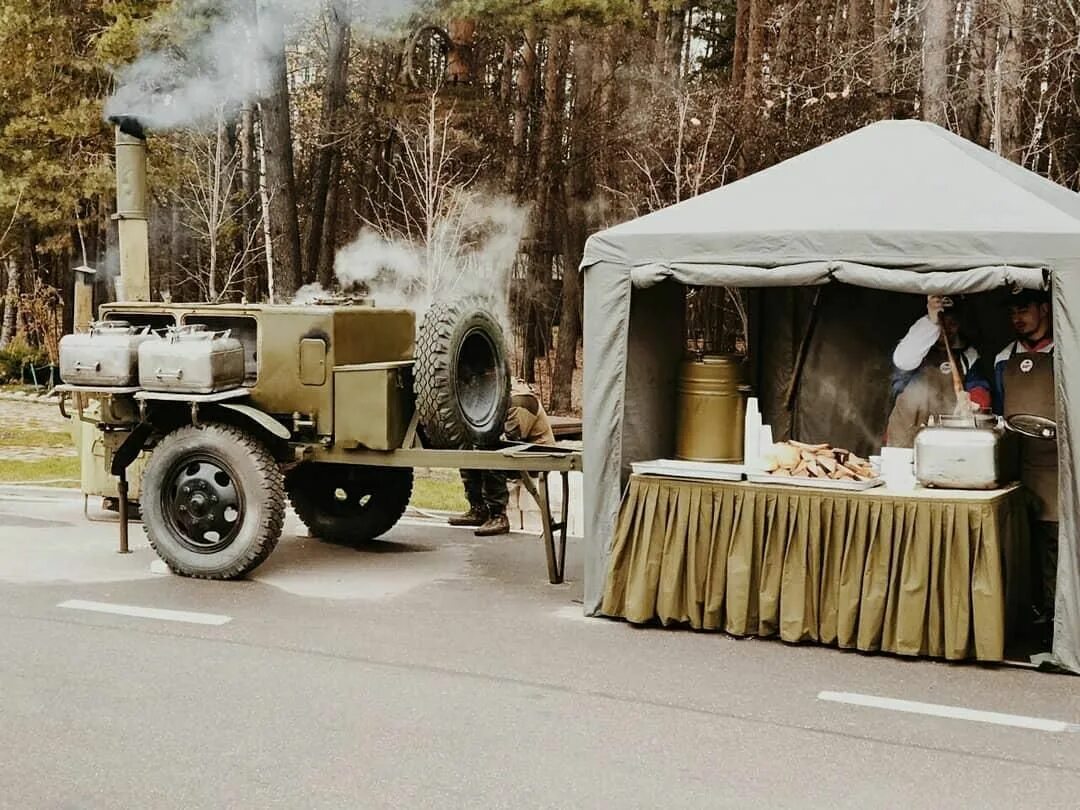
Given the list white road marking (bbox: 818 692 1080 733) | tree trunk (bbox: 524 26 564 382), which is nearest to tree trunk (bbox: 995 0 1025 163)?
white road marking (bbox: 818 692 1080 733)

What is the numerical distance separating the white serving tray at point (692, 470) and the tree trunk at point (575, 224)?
12.0m

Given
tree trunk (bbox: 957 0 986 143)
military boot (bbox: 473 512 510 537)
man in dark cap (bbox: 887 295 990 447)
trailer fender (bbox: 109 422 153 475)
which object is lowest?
military boot (bbox: 473 512 510 537)

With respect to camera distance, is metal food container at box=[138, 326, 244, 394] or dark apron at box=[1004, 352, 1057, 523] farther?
metal food container at box=[138, 326, 244, 394]

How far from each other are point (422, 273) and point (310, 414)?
1034 centimetres

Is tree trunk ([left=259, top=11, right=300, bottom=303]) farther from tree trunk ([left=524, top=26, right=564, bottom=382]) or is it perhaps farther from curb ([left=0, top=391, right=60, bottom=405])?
curb ([left=0, top=391, right=60, bottom=405])

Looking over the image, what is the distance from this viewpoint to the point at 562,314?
782 inches

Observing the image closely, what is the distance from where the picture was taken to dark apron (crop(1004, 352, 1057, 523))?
22.9ft

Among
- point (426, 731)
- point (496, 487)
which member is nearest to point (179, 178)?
point (496, 487)

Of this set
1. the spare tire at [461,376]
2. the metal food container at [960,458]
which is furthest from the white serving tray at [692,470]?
the spare tire at [461,376]

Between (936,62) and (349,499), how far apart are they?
310 inches

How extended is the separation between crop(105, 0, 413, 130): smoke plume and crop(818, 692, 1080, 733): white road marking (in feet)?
30.2

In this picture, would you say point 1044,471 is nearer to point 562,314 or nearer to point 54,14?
point 562,314

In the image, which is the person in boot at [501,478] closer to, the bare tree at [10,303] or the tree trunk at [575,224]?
the tree trunk at [575,224]

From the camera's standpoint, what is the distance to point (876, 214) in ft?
22.1
